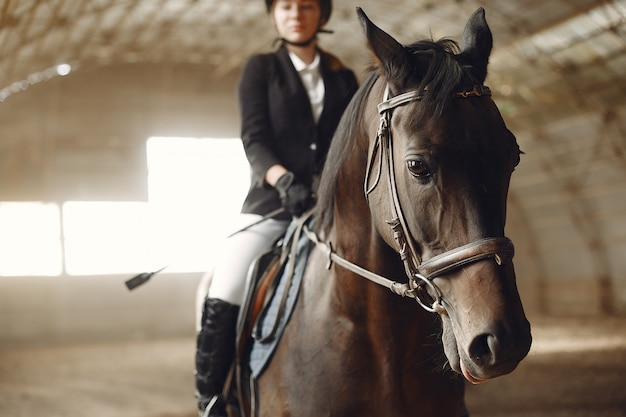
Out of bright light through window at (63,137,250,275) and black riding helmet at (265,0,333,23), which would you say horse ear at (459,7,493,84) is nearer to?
black riding helmet at (265,0,333,23)

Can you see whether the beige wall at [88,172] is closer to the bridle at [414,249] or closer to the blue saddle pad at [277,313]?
the blue saddle pad at [277,313]

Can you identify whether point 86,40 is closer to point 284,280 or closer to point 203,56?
point 203,56

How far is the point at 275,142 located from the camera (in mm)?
2678

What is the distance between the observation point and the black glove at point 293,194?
2.37 metres

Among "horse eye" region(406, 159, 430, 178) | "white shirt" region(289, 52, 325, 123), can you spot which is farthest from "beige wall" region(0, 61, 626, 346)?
"horse eye" region(406, 159, 430, 178)

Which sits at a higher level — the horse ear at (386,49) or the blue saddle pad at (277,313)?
the horse ear at (386,49)

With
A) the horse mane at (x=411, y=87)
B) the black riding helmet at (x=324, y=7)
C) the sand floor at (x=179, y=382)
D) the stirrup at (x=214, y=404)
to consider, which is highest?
the black riding helmet at (x=324, y=7)

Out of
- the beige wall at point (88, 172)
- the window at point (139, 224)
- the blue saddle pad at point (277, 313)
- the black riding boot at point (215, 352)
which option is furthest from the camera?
the beige wall at point (88, 172)

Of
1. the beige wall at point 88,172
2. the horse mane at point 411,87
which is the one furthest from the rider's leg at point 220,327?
the beige wall at point 88,172

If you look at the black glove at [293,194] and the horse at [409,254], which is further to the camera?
the black glove at [293,194]

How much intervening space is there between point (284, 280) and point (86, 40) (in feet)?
51.8

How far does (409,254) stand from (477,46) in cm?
62

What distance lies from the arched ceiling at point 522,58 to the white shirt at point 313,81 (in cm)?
1103

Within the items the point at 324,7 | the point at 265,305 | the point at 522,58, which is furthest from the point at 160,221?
the point at 265,305
